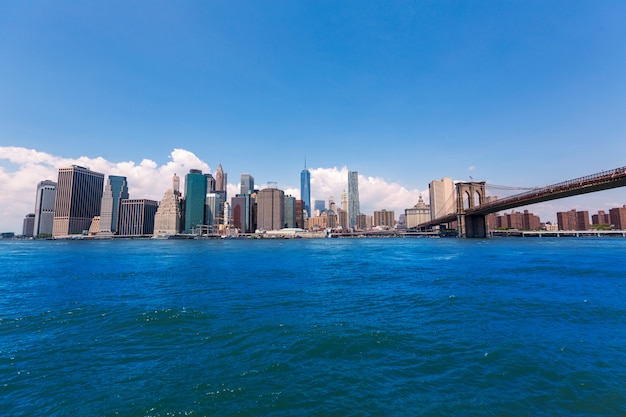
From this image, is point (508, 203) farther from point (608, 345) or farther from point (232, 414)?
point (232, 414)

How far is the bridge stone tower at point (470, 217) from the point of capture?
12731 centimetres

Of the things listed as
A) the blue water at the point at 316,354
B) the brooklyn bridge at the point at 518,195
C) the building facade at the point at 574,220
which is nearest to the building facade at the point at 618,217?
the building facade at the point at 574,220

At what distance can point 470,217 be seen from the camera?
12900 centimetres

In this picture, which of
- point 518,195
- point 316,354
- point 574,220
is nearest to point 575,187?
point 518,195

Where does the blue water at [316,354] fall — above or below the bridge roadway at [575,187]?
below

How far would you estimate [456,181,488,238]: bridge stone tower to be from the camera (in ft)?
418

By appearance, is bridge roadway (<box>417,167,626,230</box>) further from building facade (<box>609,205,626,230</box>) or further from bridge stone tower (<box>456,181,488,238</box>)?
building facade (<box>609,205,626,230</box>)

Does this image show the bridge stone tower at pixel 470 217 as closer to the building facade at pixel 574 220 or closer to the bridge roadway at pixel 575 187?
the bridge roadway at pixel 575 187

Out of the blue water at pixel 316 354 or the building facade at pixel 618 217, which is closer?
the blue water at pixel 316 354

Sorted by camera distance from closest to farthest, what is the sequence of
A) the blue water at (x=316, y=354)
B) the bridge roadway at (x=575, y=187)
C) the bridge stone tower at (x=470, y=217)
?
1. the blue water at (x=316, y=354)
2. the bridge roadway at (x=575, y=187)
3. the bridge stone tower at (x=470, y=217)

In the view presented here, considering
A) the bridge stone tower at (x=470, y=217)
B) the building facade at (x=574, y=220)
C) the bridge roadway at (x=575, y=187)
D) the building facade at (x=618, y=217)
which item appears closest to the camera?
the bridge roadway at (x=575, y=187)

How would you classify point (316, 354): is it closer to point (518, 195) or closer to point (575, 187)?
point (575, 187)

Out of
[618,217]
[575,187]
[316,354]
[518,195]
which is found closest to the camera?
[316,354]

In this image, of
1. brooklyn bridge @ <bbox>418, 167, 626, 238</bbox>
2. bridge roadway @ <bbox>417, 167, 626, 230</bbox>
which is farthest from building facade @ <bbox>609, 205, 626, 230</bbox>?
bridge roadway @ <bbox>417, 167, 626, 230</bbox>
